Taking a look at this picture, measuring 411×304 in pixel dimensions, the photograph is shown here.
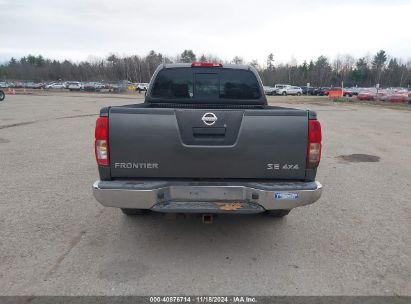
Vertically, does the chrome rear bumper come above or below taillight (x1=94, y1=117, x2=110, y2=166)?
below

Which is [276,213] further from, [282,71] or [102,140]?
[282,71]

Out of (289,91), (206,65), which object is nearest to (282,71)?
(289,91)

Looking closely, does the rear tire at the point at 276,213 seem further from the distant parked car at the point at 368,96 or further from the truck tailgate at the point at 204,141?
the distant parked car at the point at 368,96

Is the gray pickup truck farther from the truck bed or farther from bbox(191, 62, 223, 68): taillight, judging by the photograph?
bbox(191, 62, 223, 68): taillight

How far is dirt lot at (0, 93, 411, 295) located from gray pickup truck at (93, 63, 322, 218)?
67 cm

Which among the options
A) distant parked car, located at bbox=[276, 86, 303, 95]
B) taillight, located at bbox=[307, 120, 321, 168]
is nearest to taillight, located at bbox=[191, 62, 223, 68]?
taillight, located at bbox=[307, 120, 321, 168]

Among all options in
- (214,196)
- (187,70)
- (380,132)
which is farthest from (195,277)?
(380,132)

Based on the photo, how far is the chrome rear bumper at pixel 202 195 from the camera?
3381 mm

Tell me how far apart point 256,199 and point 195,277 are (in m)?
0.98

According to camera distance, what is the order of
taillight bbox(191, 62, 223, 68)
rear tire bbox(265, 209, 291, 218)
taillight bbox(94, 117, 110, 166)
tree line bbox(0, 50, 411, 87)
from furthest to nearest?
tree line bbox(0, 50, 411, 87) < taillight bbox(191, 62, 223, 68) < rear tire bbox(265, 209, 291, 218) < taillight bbox(94, 117, 110, 166)

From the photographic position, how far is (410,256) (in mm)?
3801

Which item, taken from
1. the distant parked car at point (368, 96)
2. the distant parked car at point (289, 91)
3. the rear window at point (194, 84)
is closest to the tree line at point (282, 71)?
the distant parked car at point (289, 91)

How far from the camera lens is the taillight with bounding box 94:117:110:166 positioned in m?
3.35

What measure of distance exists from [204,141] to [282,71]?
399 feet
